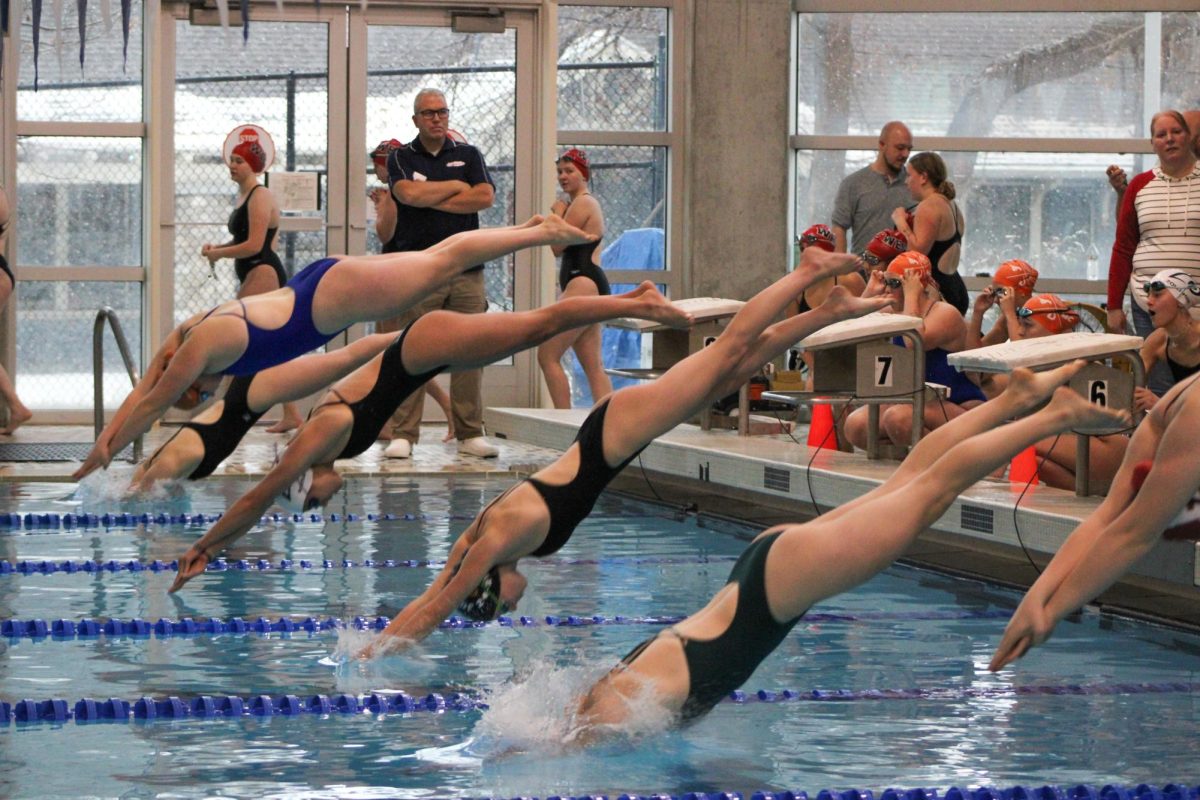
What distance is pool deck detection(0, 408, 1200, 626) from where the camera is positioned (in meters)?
5.46

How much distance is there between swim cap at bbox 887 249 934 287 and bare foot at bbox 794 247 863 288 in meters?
2.61

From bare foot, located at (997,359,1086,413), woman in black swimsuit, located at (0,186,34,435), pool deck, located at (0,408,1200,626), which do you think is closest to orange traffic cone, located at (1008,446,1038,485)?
pool deck, located at (0,408,1200,626)

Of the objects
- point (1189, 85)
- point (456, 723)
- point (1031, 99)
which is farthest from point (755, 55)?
point (456, 723)

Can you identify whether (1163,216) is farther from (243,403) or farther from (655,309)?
(243,403)

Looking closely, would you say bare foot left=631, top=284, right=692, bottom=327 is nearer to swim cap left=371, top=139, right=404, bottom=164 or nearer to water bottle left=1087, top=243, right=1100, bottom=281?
swim cap left=371, top=139, right=404, bottom=164

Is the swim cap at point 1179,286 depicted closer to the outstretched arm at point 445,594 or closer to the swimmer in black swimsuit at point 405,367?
the swimmer in black swimsuit at point 405,367

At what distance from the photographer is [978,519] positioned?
19.0 ft

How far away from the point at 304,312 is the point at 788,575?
7.24 ft

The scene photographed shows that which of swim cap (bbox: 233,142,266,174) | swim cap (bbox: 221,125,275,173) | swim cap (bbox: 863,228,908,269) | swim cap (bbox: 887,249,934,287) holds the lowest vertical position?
swim cap (bbox: 887,249,934,287)

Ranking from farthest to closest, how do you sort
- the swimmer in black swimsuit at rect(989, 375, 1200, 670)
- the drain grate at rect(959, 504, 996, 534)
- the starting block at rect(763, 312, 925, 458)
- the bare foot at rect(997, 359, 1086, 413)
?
1. the starting block at rect(763, 312, 925, 458)
2. the drain grate at rect(959, 504, 996, 534)
3. the bare foot at rect(997, 359, 1086, 413)
4. the swimmer in black swimsuit at rect(989, 375, 1200, 670)

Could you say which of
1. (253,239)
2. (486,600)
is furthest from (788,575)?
(253,239)

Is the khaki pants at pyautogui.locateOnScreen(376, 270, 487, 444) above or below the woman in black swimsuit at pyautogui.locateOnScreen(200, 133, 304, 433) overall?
below

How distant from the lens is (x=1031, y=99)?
12055 millimetres

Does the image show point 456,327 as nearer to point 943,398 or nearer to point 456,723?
point 456,723
